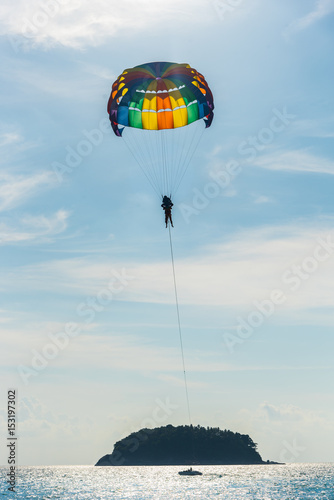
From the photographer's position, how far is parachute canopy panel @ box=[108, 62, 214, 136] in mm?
38844

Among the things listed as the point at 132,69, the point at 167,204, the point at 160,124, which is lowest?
the point at 167,204

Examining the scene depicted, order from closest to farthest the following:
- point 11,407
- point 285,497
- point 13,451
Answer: point 11,407, point 13,451, point 285,497

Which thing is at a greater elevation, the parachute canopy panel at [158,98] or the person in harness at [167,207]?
the parachute canopy panel at [158,98]

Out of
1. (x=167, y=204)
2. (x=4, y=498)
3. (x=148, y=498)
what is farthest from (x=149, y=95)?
(x=4, y=498)

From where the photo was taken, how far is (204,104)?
129ft

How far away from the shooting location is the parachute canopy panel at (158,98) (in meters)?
38.8

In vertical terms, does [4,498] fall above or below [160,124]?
below

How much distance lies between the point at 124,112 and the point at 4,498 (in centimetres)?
7014

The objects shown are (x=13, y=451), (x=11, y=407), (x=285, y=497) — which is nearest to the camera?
(x=11, y=407)

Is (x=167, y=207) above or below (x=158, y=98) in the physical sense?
below

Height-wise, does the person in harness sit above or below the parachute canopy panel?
below

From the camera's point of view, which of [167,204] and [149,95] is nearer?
[167,204]

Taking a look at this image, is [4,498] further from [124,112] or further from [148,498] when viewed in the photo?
[124,112]

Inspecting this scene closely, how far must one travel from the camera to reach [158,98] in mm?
38906
